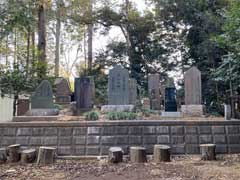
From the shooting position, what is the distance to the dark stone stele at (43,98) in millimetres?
8062

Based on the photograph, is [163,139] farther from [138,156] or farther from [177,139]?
[138,156]

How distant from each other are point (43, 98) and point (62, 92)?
4.45 m

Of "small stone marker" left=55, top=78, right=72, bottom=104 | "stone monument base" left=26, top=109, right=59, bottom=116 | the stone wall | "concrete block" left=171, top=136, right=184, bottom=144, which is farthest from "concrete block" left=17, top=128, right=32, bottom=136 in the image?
"small stone marker" left=55, top=78, right=72, bottom=104

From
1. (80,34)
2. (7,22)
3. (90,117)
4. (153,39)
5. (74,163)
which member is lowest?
(74,163)

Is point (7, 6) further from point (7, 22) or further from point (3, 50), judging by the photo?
point (3, 50)

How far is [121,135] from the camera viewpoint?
241 inches

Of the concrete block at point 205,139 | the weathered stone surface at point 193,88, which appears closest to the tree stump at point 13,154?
the concrete block at point 205,139

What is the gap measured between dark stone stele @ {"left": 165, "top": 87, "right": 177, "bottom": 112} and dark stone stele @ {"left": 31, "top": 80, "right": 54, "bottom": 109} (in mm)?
3702

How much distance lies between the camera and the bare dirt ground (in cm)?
420

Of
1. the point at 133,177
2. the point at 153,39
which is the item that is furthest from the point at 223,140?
the point at 153,39

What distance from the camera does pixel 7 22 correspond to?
950 cm

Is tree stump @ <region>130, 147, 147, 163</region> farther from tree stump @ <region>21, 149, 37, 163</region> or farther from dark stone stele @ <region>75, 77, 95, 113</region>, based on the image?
dark stone stele @ <region>75, 77, 95, 113</region>

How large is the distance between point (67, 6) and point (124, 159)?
14176 mm

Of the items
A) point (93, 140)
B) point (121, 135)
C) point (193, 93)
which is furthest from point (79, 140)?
point (193, 93)
